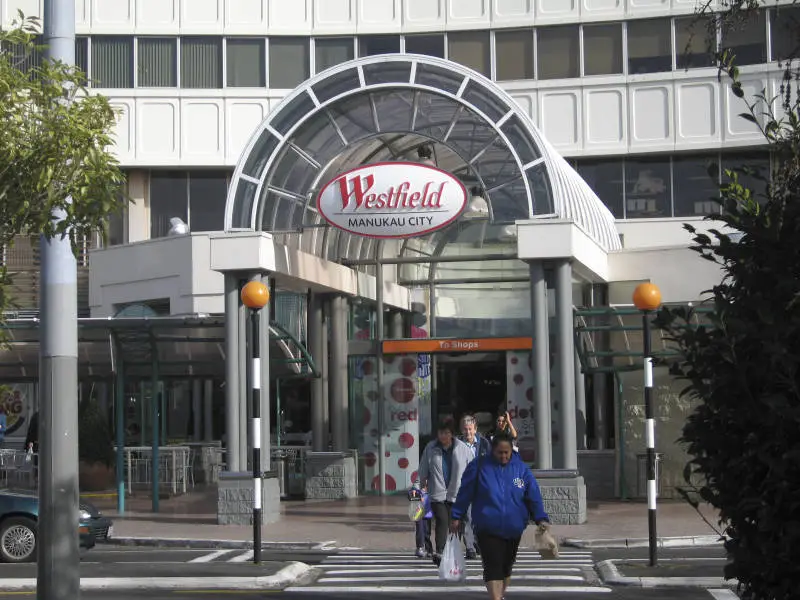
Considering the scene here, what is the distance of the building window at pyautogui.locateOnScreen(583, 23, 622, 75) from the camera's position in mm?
33656

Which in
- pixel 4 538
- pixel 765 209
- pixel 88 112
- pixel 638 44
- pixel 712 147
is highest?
pixel 638 44

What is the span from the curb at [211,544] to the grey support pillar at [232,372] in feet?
6.06

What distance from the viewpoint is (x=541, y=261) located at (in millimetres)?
19938

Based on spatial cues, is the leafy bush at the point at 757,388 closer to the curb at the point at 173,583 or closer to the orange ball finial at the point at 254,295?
the curb at the point at 173,583

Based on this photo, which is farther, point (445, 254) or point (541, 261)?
point (445, 254)

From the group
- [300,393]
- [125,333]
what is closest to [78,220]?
[125,333]

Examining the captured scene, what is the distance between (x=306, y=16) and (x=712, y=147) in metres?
11.0

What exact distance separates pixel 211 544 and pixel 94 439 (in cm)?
1097

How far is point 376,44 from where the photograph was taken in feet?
114

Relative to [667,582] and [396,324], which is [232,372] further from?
[667,582]

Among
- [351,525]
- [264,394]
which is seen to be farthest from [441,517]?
[264,394]

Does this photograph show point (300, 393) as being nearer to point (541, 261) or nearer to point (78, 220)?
point (541, 261)

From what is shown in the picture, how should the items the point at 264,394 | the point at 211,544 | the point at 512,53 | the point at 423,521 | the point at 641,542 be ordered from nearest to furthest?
the point at 423,521, the point at 641,542, the point at 211,544, the point at 264,394, the point at 512,53

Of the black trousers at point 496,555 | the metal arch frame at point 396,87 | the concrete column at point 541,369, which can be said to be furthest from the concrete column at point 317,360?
the black trousers at point 496,555
